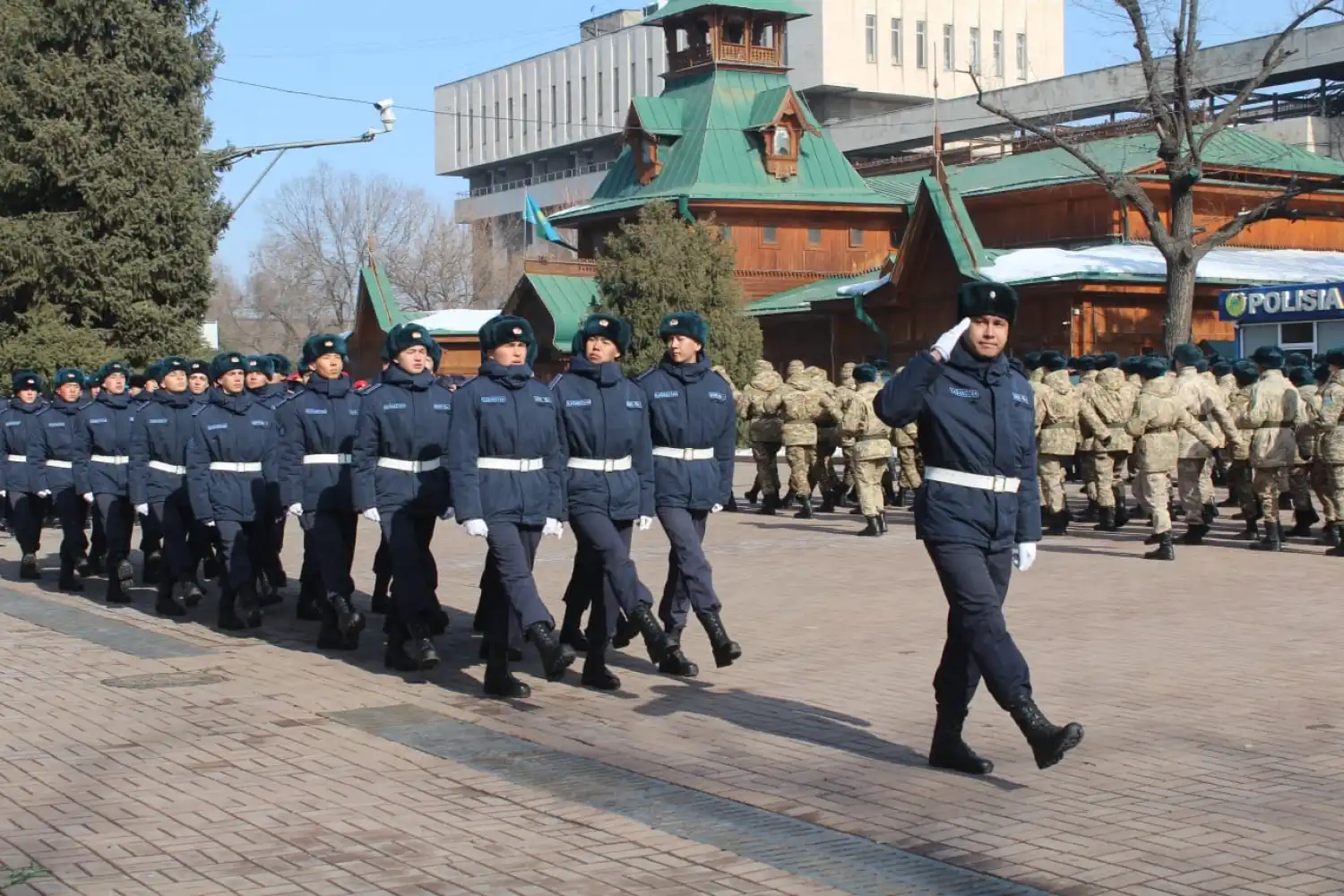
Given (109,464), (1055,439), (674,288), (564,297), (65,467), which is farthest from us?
(564,297)

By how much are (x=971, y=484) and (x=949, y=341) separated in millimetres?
622

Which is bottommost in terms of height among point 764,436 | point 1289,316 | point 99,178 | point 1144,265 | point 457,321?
point 764,436

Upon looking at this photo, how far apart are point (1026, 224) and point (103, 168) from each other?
23900 mm

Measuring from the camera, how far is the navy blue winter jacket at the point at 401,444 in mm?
10977

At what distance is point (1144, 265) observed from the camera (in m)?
36.1

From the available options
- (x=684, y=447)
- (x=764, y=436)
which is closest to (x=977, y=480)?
Result: (x=684, y=447)

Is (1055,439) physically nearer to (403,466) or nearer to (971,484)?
(403,466)

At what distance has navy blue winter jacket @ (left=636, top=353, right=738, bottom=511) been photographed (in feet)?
33.6

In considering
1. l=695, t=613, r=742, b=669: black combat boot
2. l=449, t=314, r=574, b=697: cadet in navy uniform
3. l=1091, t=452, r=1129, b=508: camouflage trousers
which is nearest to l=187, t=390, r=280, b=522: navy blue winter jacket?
l=449, t=314, r=574, b=697: cadet in navy uniform

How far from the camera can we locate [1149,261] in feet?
121

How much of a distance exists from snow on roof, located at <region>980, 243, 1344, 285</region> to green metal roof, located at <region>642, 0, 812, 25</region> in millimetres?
16824

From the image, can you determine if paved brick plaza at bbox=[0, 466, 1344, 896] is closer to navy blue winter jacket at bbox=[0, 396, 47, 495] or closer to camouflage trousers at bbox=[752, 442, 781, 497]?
navy blue winter jacket at bbox=[0, 396, 47, 495]

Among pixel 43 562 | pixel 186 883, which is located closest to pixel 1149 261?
pixel 43 562

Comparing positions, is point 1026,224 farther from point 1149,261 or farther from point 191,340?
point 191,340
